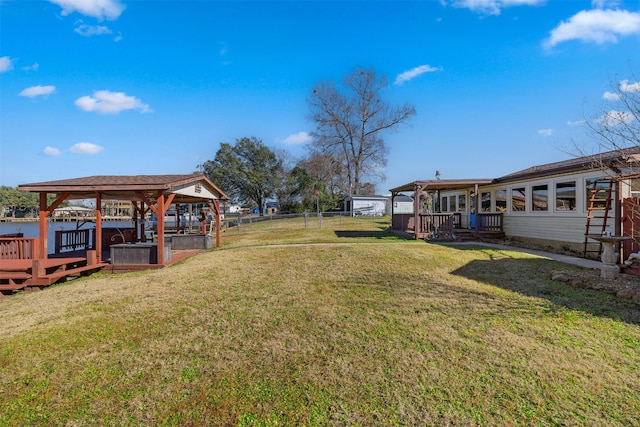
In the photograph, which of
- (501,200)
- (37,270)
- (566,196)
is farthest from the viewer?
(501,200)

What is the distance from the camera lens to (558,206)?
1105 centimetres

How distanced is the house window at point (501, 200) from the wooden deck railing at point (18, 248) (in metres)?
16.5

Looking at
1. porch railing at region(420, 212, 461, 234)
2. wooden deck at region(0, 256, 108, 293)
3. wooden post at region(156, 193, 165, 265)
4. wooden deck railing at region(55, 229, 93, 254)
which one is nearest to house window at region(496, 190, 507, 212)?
porch railing at region(420, 212, 461, 234)

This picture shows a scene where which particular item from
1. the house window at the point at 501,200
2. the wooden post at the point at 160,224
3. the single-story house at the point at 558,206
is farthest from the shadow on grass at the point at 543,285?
the wooden post at the point at 160,224

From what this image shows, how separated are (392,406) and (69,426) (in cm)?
269

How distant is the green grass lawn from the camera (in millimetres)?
2820

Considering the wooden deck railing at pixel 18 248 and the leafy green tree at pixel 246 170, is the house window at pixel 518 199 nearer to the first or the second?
the wooden deck railing at pixel 18 248

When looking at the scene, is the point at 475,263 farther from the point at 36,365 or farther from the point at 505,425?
the point at 36,365

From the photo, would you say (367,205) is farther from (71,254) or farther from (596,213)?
(71,254)

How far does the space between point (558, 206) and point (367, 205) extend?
2366cm

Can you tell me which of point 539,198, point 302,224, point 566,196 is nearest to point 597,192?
point 566,196

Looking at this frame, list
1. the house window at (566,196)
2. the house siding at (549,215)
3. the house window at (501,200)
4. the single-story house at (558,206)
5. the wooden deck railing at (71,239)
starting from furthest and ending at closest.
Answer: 1. the house window at (501,200)
2. the wooden deck railing at (71,239)
3. the house window at (566,196)
4. the house siding at (549,215)
5. the single-story house at (558,206)

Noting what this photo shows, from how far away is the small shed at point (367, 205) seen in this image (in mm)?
33875

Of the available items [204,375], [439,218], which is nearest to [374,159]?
[439,218]
